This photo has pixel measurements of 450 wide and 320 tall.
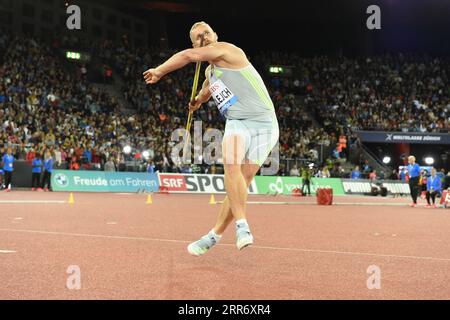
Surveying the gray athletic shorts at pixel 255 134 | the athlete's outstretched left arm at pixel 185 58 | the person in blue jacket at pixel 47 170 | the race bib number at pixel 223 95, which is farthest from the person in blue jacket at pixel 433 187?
the athlete's outstretched left arm at pixel 185 58

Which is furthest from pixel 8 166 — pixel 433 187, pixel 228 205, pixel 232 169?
pixel 232 169

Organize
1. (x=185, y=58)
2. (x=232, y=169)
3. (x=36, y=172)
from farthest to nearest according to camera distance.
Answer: (x=36, y=172) → (x=232, y=169) → (x=185, y=58)

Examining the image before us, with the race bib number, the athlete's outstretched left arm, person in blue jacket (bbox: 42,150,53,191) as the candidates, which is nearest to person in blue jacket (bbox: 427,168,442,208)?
person in blue jacket (bbox: 42,150,53,191)

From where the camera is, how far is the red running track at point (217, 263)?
480cm

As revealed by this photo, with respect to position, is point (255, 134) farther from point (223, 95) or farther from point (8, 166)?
point (8, 166)

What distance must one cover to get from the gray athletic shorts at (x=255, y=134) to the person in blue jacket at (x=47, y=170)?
70.8ft

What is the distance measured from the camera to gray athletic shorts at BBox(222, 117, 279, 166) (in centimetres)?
652

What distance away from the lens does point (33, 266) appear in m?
5.99

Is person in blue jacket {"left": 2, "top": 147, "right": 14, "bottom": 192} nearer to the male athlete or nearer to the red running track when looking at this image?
the red running track

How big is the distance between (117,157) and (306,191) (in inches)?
412

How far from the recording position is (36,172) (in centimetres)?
2745

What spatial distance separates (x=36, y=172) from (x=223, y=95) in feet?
73.9
